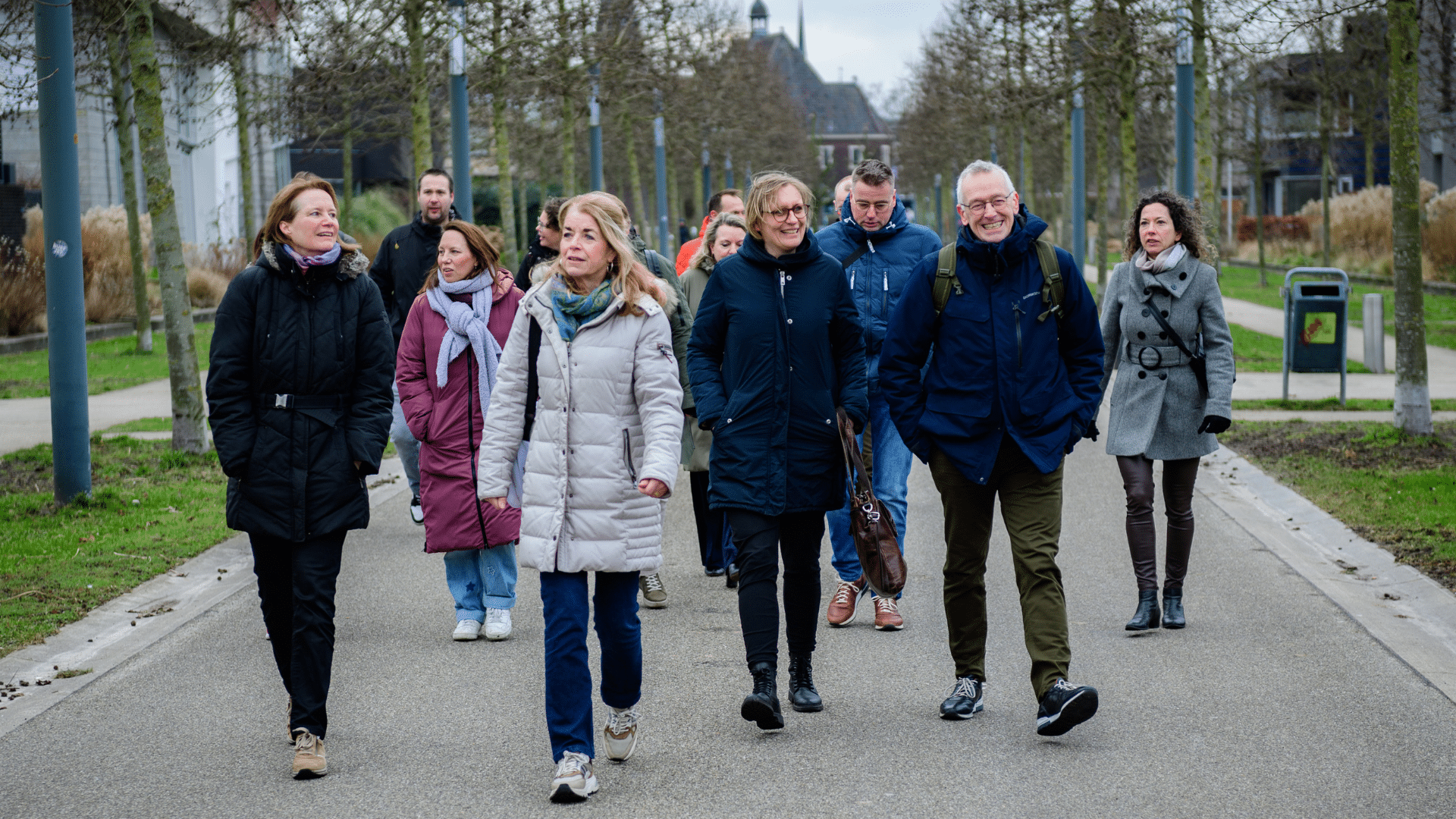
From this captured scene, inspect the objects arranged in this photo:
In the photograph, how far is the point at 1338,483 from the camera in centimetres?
1024

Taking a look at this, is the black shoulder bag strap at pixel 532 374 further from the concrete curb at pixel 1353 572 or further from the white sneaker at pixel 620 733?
the concrete curb at pixel 1353 572

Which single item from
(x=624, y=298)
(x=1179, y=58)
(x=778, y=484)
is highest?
(x=1179, y=58)

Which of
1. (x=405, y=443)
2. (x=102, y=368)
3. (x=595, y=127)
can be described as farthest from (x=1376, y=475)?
(x=595, y=127)

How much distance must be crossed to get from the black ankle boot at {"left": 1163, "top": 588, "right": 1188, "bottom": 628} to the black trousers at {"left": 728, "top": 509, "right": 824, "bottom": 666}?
2019mm

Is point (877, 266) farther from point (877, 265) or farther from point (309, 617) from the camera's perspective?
point (309, 617)

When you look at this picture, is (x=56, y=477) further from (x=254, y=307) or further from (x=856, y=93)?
(x=856, y=93)

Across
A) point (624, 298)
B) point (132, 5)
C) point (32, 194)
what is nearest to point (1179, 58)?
point (132, 5)

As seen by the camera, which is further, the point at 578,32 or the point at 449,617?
the point at 578,32

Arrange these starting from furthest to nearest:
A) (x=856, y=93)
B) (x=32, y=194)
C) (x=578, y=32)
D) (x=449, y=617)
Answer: (x=856, y=93)
(x=32, y=194)
(x=578, y=32)
(x=449, y=617)

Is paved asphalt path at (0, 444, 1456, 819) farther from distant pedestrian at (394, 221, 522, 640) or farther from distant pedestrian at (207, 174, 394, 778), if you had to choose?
distant pedestrian at (207, 174, 394, 778)

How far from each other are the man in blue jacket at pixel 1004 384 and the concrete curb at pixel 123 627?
3345 mm

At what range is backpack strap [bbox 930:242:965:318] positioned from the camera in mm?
5379

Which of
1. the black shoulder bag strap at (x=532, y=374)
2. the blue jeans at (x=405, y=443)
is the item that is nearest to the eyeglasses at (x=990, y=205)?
the black shoulder bag strap at (x=532, y=374)

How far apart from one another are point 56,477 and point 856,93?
12477cm
